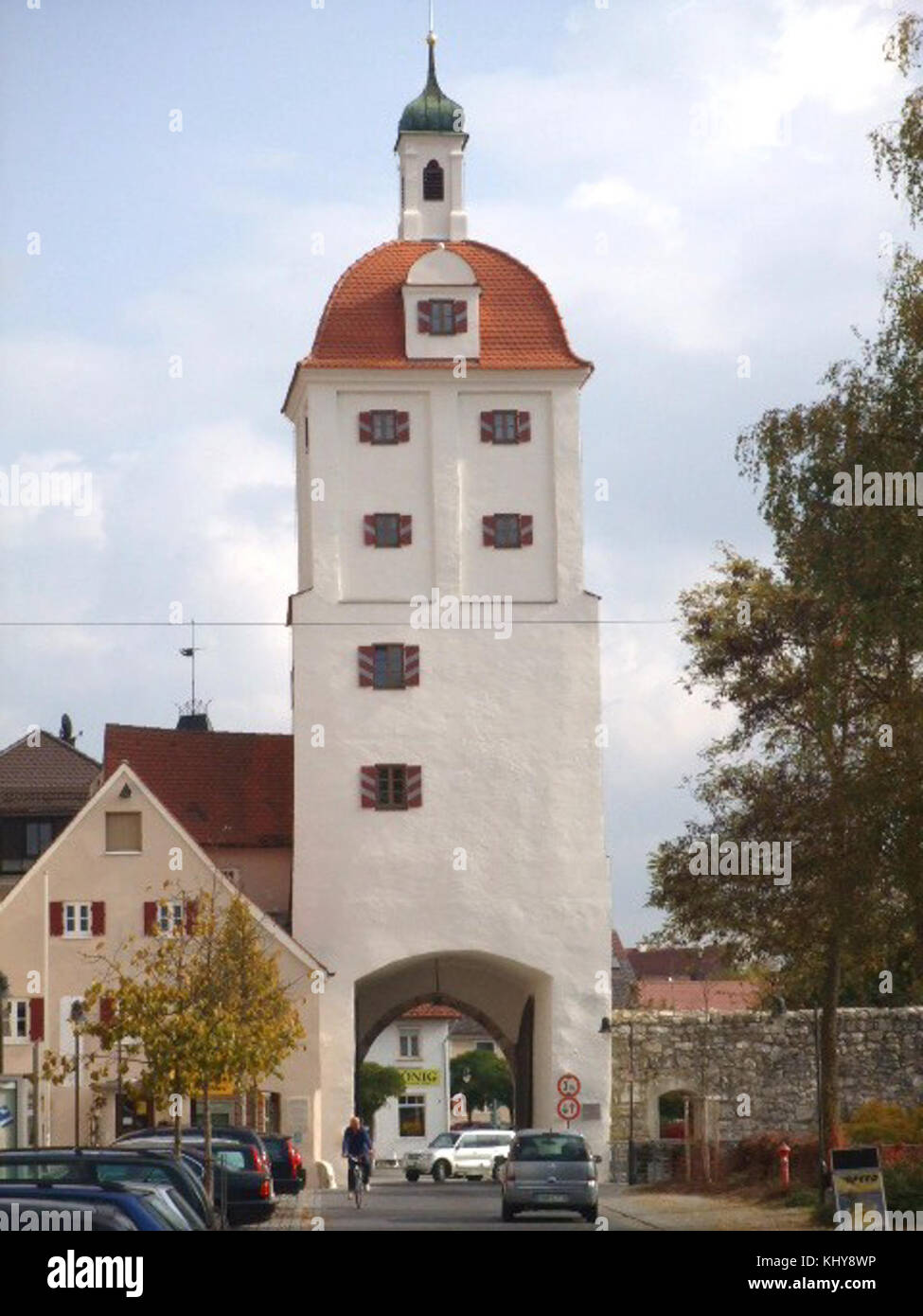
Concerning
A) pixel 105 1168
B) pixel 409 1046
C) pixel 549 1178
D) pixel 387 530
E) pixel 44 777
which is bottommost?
pixel 549 1178

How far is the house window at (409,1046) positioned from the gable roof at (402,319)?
159ft

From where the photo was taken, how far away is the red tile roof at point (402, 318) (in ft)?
219

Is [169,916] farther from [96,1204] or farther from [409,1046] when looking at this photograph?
[409,1046]

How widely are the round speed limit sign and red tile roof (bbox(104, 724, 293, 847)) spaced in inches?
445

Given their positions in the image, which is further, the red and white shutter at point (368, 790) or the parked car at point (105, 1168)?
the red and white shutter at point (368, 790)

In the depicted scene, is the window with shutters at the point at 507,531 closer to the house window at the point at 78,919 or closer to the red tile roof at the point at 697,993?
the house window at the point at 78,919

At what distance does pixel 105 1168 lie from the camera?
2314cm

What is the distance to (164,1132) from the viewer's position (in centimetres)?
4075

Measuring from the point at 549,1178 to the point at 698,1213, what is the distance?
316cm

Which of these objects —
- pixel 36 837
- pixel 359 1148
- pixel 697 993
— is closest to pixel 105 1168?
pixel 359 1148

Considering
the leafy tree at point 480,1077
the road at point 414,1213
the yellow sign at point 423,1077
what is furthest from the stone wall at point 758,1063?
the leafy tree at point 480,1077

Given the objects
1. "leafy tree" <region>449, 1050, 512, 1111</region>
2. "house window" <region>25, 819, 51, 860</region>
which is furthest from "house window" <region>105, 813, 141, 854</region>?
"leafy tree" <region>449, 1050, 512, 1111</region>
